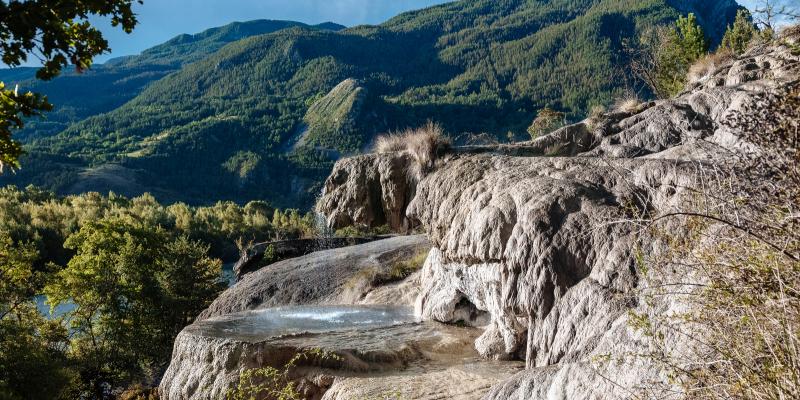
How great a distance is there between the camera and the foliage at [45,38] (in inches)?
172

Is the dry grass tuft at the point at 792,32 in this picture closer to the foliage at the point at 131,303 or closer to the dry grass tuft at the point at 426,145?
the dry grass tuft at the point at 426,145

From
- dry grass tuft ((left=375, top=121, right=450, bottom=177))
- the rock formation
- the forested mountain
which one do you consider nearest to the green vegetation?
the rock formation

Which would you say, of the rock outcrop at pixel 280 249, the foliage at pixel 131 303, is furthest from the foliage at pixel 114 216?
the rock outcrop at pixel 280 249

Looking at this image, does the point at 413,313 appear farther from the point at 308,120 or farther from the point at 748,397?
the point at 308,120

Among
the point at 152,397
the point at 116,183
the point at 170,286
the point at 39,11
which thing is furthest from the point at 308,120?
the point at 39,11

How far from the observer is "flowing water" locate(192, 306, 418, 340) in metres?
11.2

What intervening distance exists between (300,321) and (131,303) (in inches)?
732

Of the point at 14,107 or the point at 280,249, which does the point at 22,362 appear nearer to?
the point at 280,249

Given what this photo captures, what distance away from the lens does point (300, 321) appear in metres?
12.9

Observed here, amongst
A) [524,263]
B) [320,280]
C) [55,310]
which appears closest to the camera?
[524,263]

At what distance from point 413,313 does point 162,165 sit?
493ft

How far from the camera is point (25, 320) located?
23219mm

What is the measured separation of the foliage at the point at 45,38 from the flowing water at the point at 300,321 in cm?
590

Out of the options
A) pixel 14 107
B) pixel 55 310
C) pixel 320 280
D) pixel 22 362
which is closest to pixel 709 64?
pixel 320 280
